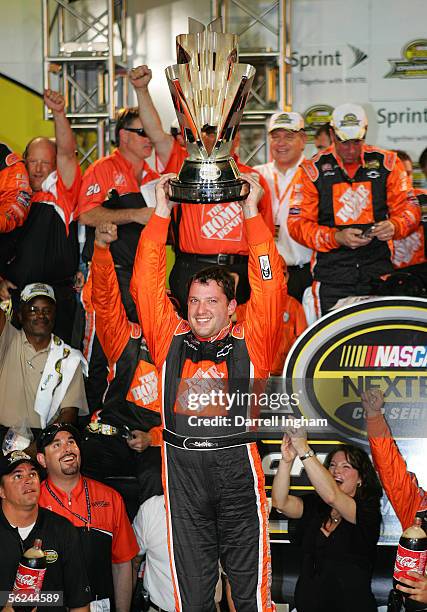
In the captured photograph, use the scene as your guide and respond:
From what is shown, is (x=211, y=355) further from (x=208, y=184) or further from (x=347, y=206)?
(x=347, y=206)

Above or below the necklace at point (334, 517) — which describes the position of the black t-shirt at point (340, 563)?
below

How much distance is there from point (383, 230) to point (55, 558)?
2279 millimetres

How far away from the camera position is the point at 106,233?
503cm

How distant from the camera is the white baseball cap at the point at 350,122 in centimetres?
544

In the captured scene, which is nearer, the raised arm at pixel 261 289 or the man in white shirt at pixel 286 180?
the raised arm at pixel 261 289

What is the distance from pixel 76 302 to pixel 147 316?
78.9 inches

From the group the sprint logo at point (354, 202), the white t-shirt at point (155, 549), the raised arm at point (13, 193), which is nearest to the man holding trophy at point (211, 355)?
the white t-shirt at point (155, 549)

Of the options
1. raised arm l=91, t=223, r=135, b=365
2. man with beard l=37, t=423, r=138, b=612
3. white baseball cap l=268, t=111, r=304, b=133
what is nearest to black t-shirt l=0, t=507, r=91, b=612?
man with beard l=37, t=423, r=138, b=612

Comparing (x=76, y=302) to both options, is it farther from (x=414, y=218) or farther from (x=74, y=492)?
(x=414, y=218)

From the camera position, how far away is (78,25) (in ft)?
26.5

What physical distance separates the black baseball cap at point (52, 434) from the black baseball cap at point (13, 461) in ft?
0.28

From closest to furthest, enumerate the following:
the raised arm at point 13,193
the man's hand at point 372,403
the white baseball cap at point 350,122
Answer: the man's hand at point 372,403
the white baseball cap at point 350,122
the raised arm at point 13,193

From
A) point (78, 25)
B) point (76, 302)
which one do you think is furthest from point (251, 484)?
point (78, 25)

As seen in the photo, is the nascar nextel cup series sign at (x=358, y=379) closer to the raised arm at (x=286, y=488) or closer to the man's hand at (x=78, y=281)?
the raised arm at (x=286, y=488)
